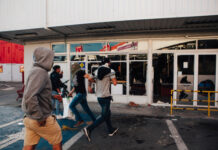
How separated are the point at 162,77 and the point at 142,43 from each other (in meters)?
1.94

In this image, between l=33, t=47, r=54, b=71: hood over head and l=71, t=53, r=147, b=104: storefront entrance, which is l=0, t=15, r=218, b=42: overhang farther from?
l=33, t=47, r=54, b=71: hood over head

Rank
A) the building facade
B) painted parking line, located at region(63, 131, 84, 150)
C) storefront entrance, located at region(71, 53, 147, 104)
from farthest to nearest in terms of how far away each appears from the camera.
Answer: the building facade → storefront entrance, located at region(71, 53, 147, 104) → painted parking line, located at region(63, 131, 84, 150)

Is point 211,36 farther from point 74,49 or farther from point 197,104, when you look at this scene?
point 74,49

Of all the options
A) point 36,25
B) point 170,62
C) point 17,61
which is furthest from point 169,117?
point 17,61

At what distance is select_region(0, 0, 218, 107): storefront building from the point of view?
21.3 ft

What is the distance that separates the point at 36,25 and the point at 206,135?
7.75 metres

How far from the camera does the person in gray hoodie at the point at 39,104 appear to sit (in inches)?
84.2

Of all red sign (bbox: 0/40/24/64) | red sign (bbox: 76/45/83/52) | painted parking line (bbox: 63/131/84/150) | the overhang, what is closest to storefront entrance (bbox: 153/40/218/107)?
the overhang

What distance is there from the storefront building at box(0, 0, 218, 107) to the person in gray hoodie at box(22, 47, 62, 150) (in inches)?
192

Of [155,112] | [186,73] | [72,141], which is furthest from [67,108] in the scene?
[186,73]

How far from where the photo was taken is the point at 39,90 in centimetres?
216

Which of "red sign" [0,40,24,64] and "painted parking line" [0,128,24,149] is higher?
"red sign" [0,40,24,64]

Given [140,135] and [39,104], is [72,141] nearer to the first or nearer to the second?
[140,135]

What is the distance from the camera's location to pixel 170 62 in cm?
802
